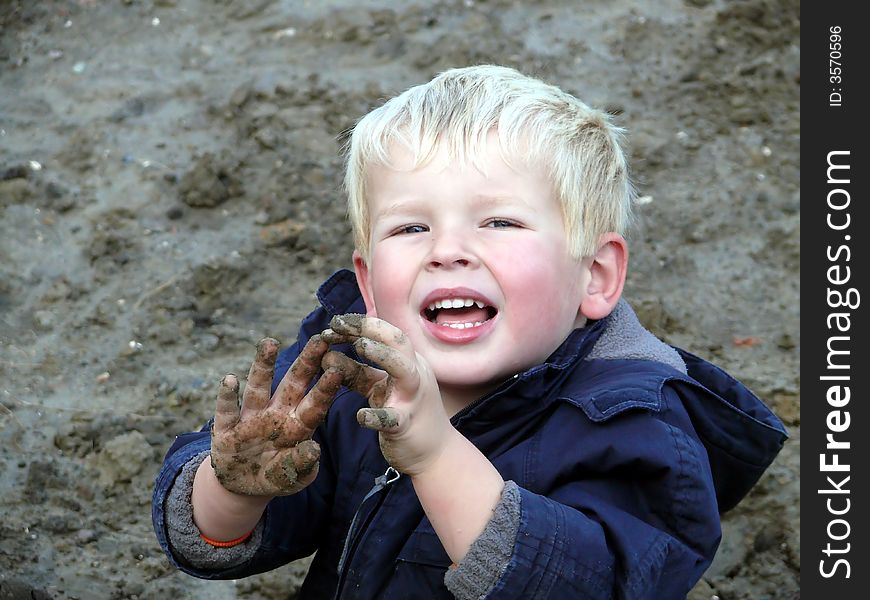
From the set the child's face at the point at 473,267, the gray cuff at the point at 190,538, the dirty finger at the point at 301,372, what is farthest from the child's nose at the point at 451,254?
the gray cuff at the point at 190,538

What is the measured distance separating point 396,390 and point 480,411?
1.23 ft

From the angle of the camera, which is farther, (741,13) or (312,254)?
(741,13)

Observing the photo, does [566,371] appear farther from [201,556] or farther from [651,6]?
[651,6]

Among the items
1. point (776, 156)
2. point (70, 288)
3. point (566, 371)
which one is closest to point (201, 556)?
point (566, 371)

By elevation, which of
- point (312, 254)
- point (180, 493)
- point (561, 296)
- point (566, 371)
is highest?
point (561, 296)

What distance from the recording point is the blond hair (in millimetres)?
2047

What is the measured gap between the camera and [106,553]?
2887mm

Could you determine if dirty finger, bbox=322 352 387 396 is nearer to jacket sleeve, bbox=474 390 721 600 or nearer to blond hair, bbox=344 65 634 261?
jacket sleeve, bbox=474 390 721 600

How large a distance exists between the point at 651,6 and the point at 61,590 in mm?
3063

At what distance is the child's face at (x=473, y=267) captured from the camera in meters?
1.94

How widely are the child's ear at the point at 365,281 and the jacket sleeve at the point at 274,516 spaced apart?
0.21 meters

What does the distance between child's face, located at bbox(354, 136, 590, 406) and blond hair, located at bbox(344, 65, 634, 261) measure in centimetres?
3

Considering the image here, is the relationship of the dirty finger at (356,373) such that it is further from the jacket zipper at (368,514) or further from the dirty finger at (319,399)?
the jacket zipper at (368,514)

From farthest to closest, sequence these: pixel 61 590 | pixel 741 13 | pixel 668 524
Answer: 1. pixel 741 13
2. pixel 61 590
3. pixel 668 524
